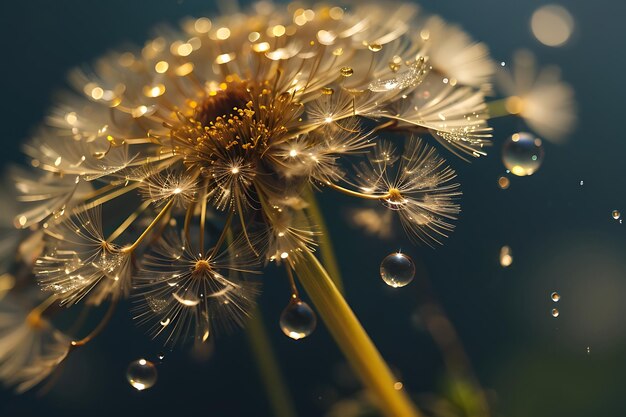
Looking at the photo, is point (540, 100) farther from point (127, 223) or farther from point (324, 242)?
point (127, 223)

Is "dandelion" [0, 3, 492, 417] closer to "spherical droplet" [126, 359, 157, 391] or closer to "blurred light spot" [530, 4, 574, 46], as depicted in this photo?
"spherical droplet" [126, 359, 157, 391]

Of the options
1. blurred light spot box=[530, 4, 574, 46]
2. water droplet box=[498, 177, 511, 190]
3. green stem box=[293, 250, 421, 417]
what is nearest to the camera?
green stem box=[293, 250, 421, 417]

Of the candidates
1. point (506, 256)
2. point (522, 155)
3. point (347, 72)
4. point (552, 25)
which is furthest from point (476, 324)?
point (552, 25)

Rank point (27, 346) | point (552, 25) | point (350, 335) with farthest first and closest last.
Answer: point (552, 25), point (27, 346), point (350, 335)

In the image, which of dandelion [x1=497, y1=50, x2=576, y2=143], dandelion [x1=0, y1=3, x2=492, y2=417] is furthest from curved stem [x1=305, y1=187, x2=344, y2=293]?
dandelion [x1=497, y1=50, x2=576, y2=143]

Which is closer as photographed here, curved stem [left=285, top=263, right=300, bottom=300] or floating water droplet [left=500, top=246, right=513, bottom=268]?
curved stem [left=285, top=263, right=300, bottom=300]

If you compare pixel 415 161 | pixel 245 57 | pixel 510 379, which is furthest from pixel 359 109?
pixel 510 379

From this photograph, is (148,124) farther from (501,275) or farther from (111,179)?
(501,275)
